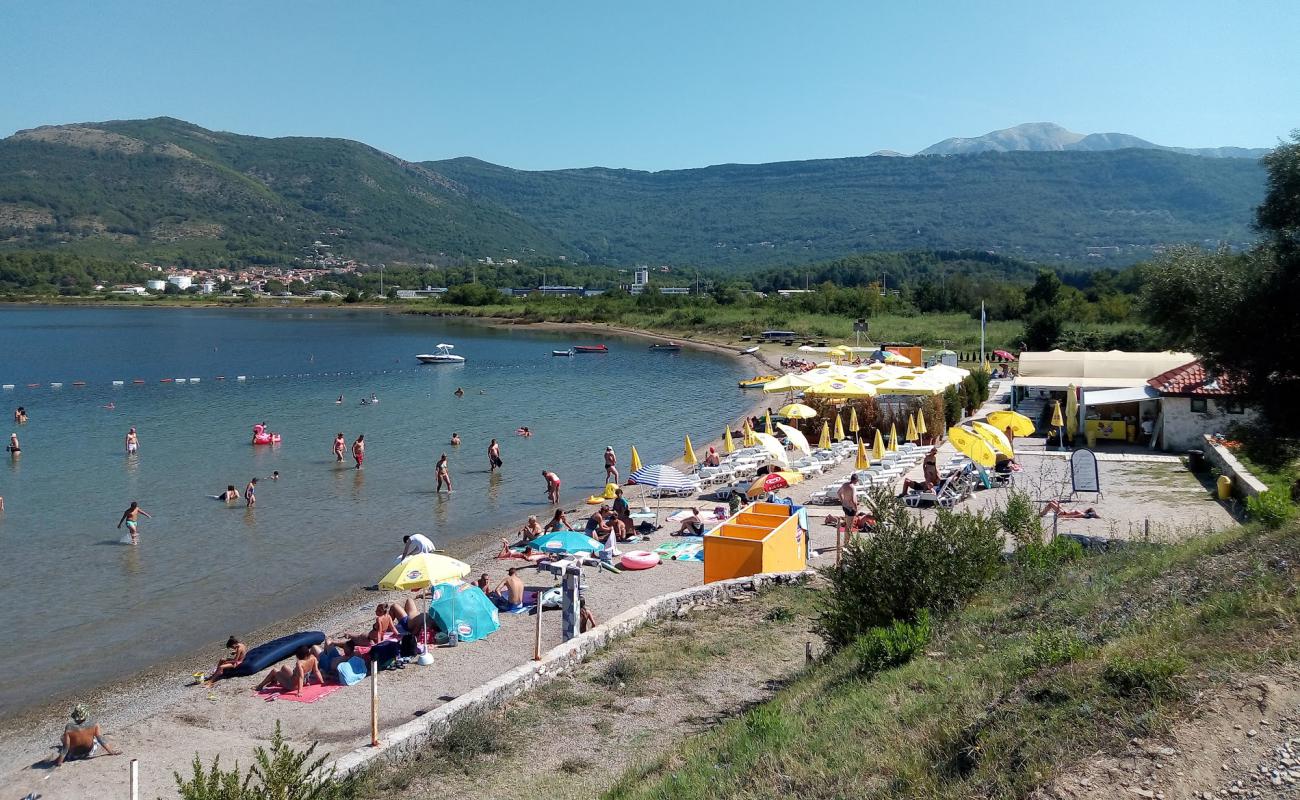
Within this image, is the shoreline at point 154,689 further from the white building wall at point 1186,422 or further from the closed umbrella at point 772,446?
the white building wall at point 1186,422

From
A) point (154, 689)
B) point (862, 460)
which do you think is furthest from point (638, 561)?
point (862, 460)

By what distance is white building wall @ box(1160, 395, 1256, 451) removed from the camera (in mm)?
24016

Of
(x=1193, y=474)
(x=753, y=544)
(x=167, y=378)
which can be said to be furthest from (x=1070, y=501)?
(x=167, y=378)

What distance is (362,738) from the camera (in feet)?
32.9

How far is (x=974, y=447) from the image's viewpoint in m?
19.5

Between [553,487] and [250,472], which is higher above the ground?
[553,487]

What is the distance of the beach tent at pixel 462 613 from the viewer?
42.9 feet

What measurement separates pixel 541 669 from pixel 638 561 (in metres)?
6.23

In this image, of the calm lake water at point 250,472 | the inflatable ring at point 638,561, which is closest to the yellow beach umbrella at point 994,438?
the inflatable ring at point 638,561

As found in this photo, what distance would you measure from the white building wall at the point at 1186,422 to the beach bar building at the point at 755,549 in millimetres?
13868

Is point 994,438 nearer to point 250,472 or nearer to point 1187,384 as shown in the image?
point 1187,384

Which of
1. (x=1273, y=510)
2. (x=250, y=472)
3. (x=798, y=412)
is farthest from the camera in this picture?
(x=250, y=472)

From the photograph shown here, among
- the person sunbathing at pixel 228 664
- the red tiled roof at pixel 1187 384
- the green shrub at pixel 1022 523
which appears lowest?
the person sunbathing at pixel 228 664

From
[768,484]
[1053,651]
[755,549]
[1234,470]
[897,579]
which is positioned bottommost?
[768,484]
